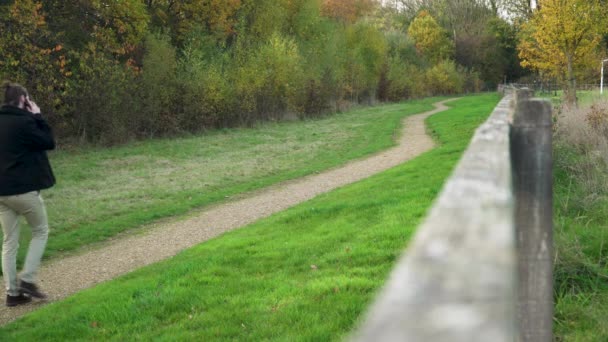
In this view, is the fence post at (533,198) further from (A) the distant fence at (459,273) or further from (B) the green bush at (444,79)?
(B) the green bush at (444,79)

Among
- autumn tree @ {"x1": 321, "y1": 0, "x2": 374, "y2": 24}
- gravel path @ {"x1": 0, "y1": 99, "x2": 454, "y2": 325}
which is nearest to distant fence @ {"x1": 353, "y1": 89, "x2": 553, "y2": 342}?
gravel path @ {"x1": 0, "y1": 99, "x2": 454, "y2": 325}

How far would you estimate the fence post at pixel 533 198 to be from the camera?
7.83 feet

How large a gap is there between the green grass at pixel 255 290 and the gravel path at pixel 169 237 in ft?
2.22

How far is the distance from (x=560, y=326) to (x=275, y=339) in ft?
7.20

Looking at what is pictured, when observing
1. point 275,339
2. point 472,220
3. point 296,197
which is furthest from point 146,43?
point 472,220

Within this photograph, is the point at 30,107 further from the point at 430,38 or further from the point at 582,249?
the point at 430,38

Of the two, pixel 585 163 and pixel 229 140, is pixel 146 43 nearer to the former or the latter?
pixel 229 140

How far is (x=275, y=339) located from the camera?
15.6 ft

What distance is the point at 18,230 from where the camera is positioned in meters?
7.15

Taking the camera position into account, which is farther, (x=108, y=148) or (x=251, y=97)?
(x=251, y=97)

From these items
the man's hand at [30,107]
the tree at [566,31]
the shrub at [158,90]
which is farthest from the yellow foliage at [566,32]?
the man's hand at [30,107]

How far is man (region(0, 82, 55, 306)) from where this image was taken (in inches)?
265

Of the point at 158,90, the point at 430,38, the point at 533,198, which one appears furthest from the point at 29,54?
the point at 430,38

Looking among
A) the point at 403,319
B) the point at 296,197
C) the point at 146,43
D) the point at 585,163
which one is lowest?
the point at 296,197
